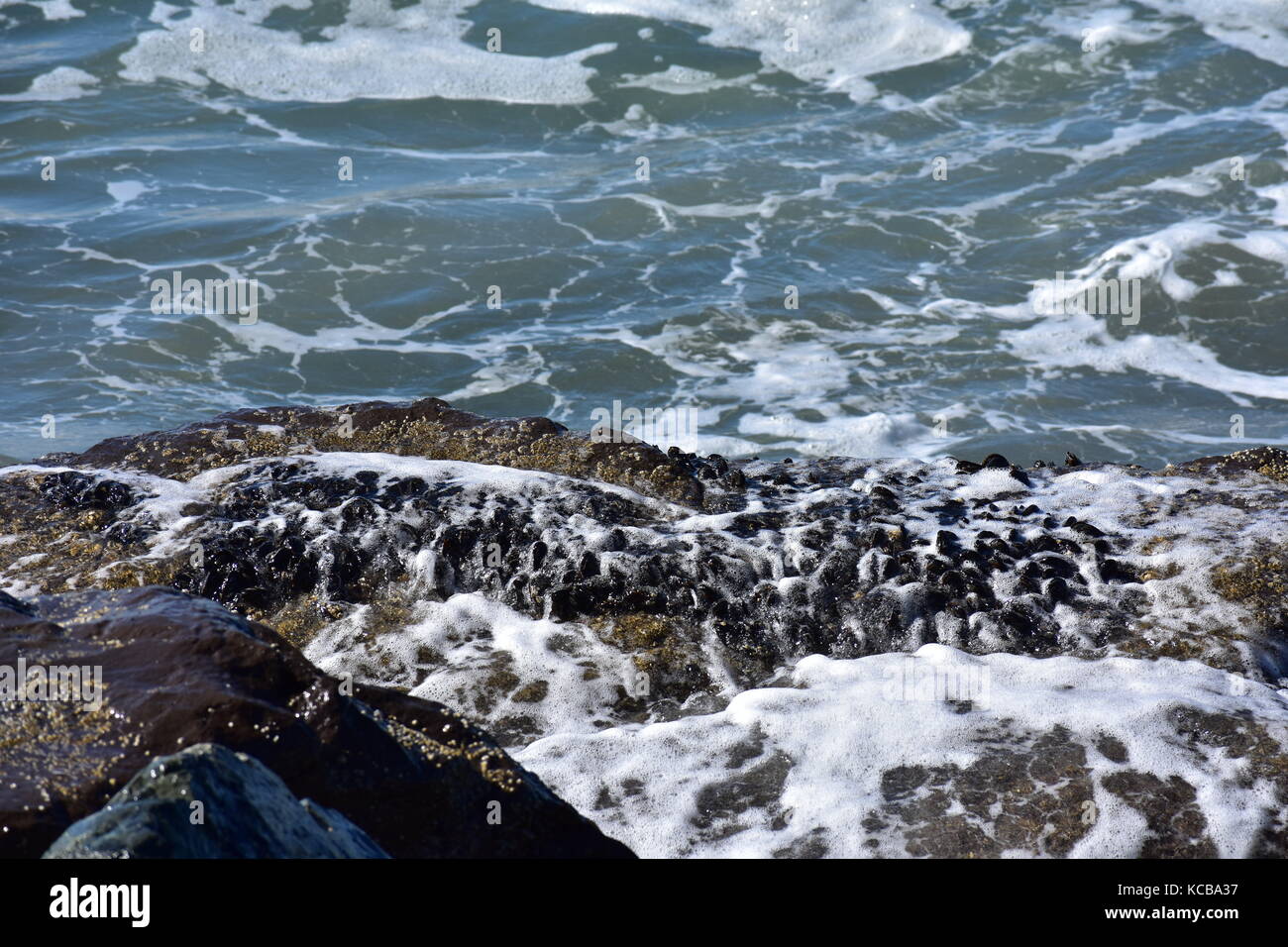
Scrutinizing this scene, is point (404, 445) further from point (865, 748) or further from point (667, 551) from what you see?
point (865, 748)

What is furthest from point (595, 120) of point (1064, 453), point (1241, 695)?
point (1241, 695)

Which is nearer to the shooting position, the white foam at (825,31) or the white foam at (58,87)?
the white foam at (58,87)

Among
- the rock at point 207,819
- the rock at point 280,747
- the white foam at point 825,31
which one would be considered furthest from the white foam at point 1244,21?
the rock at point 207,819

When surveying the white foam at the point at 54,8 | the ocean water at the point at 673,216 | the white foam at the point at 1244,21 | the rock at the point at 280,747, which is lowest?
the ocean water at the point at 673,216

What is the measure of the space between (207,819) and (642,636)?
2807 mm

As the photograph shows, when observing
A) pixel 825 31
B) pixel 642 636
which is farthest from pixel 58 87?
pixel 642 636

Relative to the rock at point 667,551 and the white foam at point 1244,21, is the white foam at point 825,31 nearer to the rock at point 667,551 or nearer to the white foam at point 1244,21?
the white foam at point 1244,21

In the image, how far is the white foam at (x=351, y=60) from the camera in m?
17.9

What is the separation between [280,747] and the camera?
3.25m

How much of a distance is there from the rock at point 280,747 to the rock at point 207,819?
28 centimetres

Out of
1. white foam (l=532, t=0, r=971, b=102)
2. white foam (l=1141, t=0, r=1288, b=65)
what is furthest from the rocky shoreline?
white foam (l=1141, t=0, r=1288, b=65)

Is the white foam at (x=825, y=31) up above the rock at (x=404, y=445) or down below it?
above

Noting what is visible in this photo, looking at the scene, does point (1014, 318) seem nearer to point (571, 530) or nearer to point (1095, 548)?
point (1095, 548)

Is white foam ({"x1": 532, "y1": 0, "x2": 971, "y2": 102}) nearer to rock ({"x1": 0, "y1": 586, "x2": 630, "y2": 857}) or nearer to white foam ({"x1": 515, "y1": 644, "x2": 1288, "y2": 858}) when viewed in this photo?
white foam ({"x1": 515, "y1": 644, "x2": 1288, "y2": 858})
